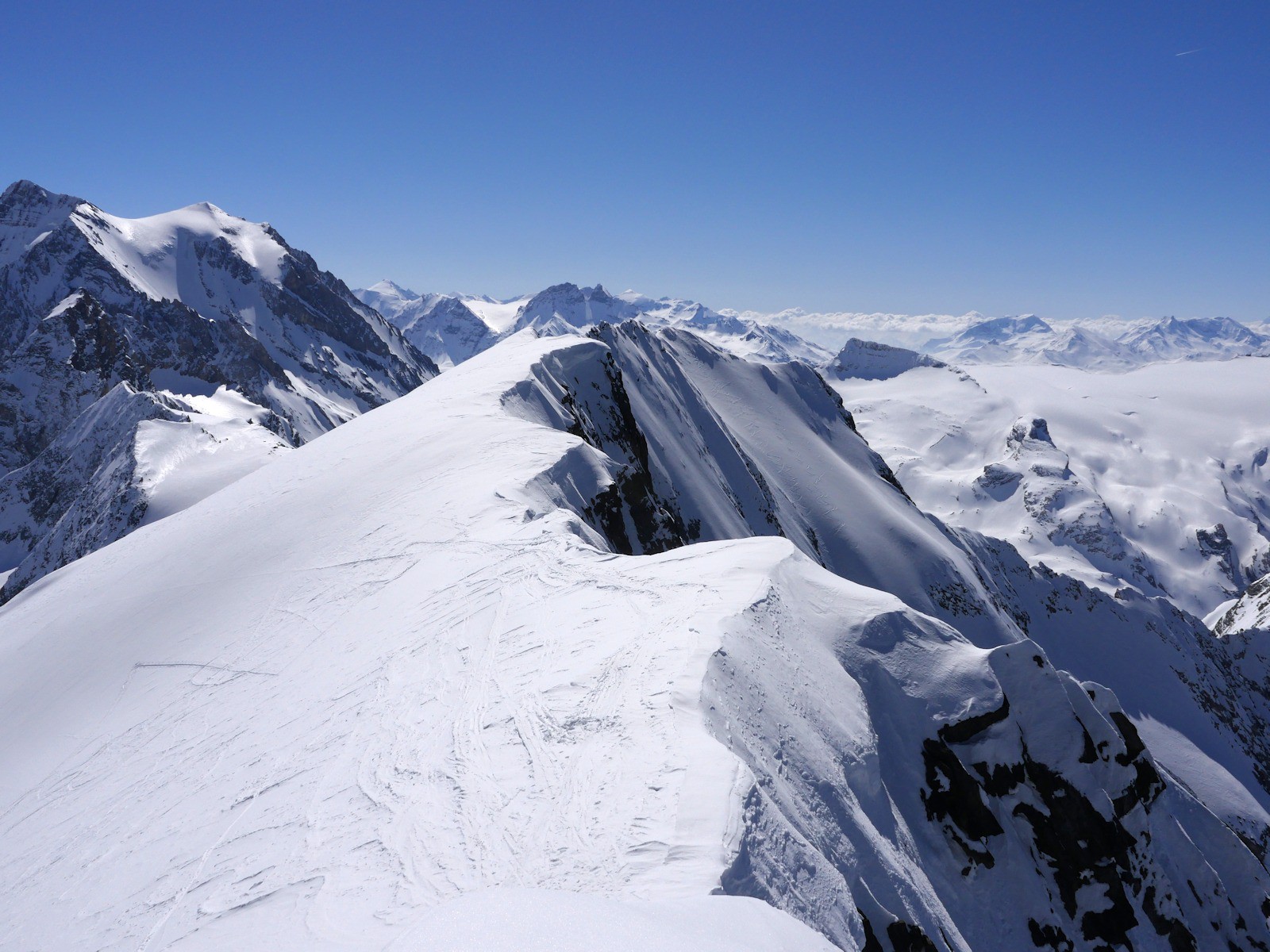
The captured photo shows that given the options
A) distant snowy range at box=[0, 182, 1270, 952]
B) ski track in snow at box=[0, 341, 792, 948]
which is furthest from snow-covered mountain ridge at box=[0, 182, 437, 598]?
ski track in snow at box=[0, 341, 792, 948]

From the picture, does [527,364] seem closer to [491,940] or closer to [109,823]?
[109,823]

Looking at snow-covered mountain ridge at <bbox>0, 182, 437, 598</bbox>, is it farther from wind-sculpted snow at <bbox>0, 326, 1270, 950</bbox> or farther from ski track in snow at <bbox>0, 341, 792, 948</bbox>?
ski track in snow at <bbox>0, 341, 792, 948</bbox>

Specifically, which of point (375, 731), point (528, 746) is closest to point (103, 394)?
point (375, 731)

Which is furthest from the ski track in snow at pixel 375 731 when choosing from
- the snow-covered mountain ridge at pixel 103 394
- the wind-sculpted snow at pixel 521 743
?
the snow-covered mountain ridge at pixel 103 394

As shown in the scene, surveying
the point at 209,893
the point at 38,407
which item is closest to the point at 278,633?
the point at 209,893

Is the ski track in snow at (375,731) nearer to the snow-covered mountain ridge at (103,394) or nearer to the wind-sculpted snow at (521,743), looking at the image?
the wind-sculpted snow at (521,743)

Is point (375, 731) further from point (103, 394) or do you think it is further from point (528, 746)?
point (103, 394)
